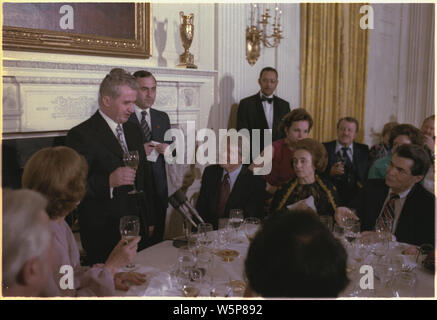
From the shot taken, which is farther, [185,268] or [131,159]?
[131,159]

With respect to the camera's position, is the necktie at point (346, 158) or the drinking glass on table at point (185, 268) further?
the necktie at point (346, 158)

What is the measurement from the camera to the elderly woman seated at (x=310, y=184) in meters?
3.05

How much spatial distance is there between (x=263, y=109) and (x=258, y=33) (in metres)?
0.99

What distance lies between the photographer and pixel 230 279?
6.62ft

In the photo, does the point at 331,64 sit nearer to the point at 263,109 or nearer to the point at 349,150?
the point at 263,109

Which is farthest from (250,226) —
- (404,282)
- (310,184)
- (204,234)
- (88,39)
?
(88,39)

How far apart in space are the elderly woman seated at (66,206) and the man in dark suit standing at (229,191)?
1398mm

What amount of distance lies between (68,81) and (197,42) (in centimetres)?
177

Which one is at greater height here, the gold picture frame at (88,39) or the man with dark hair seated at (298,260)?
the gold picture frame at (88,39)

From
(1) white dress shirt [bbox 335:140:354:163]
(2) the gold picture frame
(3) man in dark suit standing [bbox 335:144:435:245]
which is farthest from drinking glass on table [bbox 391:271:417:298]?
(2) the gold picture frame

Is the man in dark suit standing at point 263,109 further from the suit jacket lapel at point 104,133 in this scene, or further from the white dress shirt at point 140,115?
the suit jacket lapel at point 104,133

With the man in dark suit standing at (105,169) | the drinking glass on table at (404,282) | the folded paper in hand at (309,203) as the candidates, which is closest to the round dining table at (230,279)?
the drinking glass on table at (404,282)

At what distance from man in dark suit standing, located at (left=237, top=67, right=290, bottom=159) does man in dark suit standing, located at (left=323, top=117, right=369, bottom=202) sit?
71 centimetres
